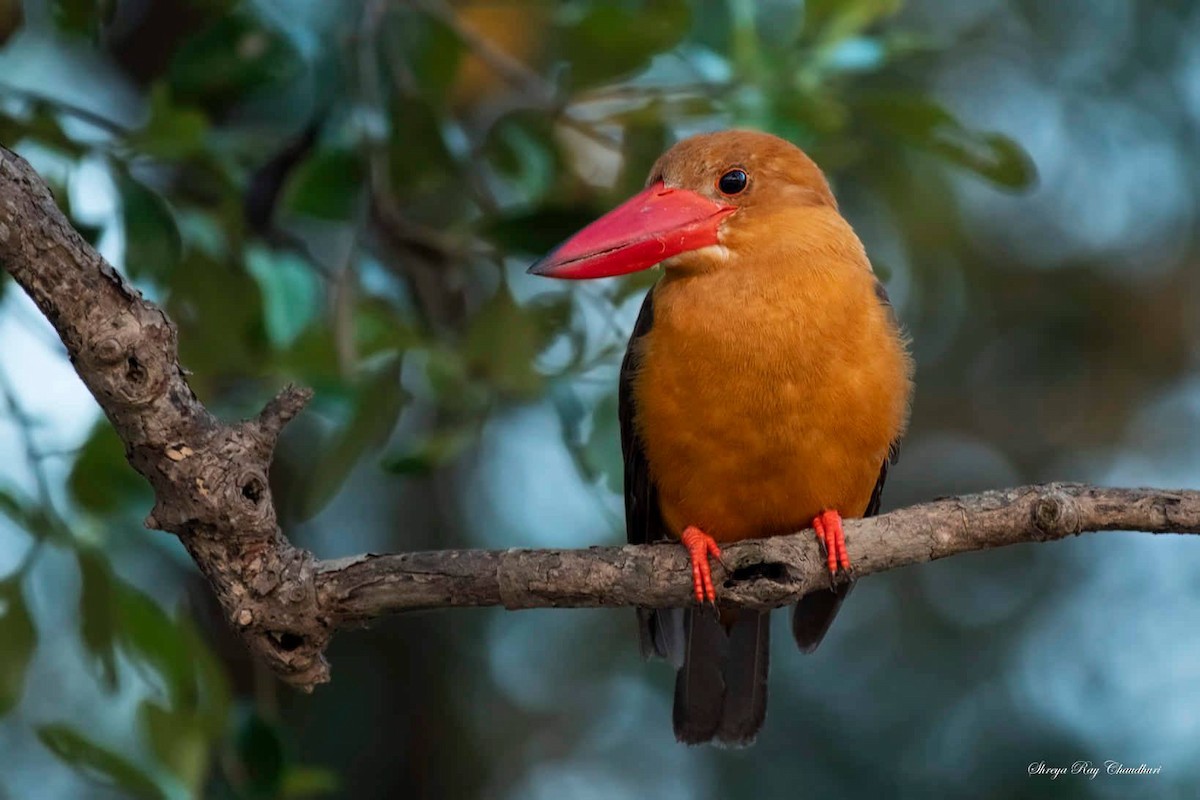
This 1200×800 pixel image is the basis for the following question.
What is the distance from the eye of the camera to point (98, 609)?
2666mm

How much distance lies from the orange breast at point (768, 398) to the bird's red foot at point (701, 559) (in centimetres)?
17

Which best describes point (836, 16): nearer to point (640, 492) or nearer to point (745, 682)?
point (640, 492)

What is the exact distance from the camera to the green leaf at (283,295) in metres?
3.09

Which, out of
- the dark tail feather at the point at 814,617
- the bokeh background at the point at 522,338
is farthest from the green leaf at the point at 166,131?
the dark tail feather at the point at 814,617

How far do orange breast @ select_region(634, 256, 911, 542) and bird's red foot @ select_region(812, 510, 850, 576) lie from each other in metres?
0.12

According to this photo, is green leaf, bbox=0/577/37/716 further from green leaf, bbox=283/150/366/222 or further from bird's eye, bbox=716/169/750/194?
bird's eye, bbox=716/169/750/194

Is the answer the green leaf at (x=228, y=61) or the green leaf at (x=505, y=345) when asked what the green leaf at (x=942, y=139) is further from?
the green leaf at (x=228, y=61)

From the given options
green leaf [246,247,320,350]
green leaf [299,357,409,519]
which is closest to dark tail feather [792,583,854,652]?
green leaf [299,357,409,519]

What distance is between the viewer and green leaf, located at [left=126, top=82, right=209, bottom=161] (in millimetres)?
2727

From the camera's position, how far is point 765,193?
3211 mm

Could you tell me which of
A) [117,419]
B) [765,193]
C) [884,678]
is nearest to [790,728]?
[884,678]

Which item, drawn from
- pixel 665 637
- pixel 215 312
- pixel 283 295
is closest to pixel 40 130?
pixel 215 312

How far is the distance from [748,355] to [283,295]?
1.02 metres

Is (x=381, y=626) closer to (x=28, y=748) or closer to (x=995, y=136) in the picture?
(x=28, y=748)
